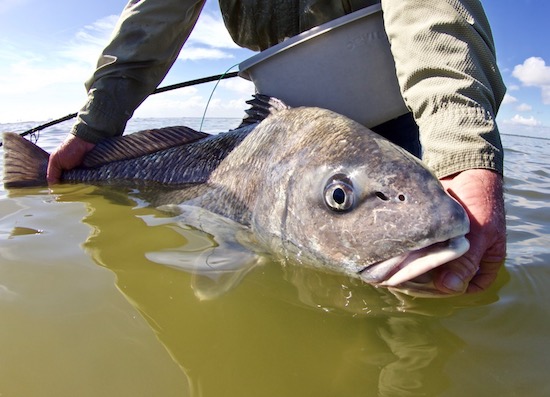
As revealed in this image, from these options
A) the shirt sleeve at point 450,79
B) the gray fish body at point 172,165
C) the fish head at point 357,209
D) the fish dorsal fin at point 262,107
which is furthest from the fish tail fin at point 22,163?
the shirt sleeve at point 450,79

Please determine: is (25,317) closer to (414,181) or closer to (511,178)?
(414,181)

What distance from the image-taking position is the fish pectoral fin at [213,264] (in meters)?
1.58

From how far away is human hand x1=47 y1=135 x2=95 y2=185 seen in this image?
346 cm

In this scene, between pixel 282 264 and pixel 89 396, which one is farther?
pixel 282 264

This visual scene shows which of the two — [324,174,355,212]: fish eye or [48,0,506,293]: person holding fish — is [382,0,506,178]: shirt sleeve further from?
[324,174,355,212]: fish eye

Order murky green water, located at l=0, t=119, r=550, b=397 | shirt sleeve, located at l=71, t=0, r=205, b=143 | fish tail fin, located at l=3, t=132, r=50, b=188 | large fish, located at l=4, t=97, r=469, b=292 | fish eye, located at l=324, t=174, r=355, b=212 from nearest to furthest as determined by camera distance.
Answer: murky green water, located at l=0, t=119, r=550, b=397
large fish, located at l=4, t=97, r=469, b=292
fish eye, located at l=324, t=174, r=355, b=212
shirt sleeve, located at l=71, t=0, r=205, b=143
fish tail fin, located at l=3, t=132, r=50, b=188

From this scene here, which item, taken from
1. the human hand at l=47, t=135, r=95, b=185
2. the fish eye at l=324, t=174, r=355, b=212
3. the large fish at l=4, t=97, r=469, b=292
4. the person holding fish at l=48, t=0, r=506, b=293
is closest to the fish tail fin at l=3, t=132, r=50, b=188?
the human hand at l=47, t=135, r=95, b=185

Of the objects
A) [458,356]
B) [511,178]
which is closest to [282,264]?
[458,356]

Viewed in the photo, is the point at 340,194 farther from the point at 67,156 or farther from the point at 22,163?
the point at 22,163

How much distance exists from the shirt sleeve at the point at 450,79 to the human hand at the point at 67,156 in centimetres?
255

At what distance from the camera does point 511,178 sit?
177 inches

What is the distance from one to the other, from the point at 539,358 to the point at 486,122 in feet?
2.70

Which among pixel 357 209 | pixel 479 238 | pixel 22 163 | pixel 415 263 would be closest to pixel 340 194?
pixel 357 209

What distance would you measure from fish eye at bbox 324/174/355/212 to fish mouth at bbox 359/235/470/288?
0.86 feet
